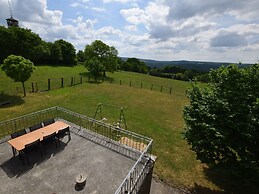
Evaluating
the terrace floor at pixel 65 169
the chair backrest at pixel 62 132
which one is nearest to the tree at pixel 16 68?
the terrace floor at pixel 65 169

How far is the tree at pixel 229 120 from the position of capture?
5.96 metres

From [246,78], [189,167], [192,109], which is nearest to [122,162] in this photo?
[192,109]

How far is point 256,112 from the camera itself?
5.68 m

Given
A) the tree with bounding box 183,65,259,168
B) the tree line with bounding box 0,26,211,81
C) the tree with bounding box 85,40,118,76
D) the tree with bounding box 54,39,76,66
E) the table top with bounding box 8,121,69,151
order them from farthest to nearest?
the tree with bounding box 54,39,76,66
the tree with bounding box 85,40,118,76
the tree line with bounding box 0,26,211,81
the table top with bounding box 8,121,69,151
the tree with bounding box 183,65,259,168

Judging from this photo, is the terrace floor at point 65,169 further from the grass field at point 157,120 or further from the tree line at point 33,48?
the tree line at point 33,48

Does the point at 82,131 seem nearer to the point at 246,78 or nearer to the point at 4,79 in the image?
the point at 246,78

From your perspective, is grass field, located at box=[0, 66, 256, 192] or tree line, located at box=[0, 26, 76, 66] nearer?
grass field, located at box=[0, 66, 256, 192]

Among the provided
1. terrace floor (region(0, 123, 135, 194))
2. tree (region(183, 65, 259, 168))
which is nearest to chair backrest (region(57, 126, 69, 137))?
terrace floor (region(0, 123, 135, 194))

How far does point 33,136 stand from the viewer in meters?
6.75

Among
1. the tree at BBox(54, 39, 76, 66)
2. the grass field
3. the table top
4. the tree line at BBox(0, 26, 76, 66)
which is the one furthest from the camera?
the tree at BBox(54, 39, 76, 66)

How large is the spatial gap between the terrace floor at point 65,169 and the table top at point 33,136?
68 centimetres

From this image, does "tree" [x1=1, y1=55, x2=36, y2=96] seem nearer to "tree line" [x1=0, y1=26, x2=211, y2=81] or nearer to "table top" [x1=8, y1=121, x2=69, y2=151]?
"table top" [x1=8, y1=121, x2=69, y2=151]

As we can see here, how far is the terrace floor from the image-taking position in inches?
204

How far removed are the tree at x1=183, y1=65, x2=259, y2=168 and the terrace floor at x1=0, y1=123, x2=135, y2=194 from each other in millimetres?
3196
